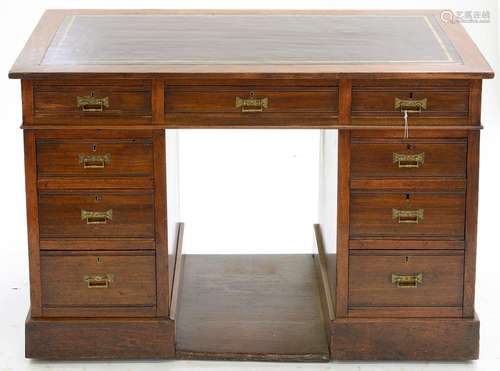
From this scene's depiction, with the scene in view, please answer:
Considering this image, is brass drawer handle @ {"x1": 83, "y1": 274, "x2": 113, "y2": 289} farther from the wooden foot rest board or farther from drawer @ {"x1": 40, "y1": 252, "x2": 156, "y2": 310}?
the wooden foot rest board

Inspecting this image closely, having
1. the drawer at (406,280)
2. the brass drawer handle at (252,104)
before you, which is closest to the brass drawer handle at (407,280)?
the drawer at (406,280)

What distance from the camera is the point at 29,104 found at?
14.0 feet

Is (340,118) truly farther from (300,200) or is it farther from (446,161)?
(300,200)

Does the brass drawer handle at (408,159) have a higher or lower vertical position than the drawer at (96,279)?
higher

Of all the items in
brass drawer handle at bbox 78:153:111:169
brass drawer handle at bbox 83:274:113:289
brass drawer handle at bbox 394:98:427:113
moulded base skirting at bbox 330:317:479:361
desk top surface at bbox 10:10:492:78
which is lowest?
moulded base skirting at bbox 330:317:479:361

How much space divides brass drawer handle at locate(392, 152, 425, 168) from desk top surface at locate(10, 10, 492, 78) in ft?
0.93

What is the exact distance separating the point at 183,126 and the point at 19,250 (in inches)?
66.5

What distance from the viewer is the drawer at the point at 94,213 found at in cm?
438

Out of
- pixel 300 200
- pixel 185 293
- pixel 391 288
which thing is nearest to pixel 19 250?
pixel 185 293

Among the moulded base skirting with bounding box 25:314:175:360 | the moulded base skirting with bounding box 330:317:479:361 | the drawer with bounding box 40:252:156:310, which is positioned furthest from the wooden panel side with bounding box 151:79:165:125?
the moulded base skirting with bounding box 330:317:479:361

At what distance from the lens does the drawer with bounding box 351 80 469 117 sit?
14.0ft

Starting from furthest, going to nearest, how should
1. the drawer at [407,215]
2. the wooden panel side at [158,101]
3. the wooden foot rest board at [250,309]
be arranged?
the wooden foot rest board at [250,309], the drawer at [407,215], the wooden panel side at [158,101]

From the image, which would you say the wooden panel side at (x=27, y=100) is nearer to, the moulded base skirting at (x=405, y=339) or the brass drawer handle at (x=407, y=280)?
the moulded base skirting at (x=405, y=339)

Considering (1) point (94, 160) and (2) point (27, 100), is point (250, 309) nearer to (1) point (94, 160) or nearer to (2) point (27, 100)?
(1) point (94, 160)
